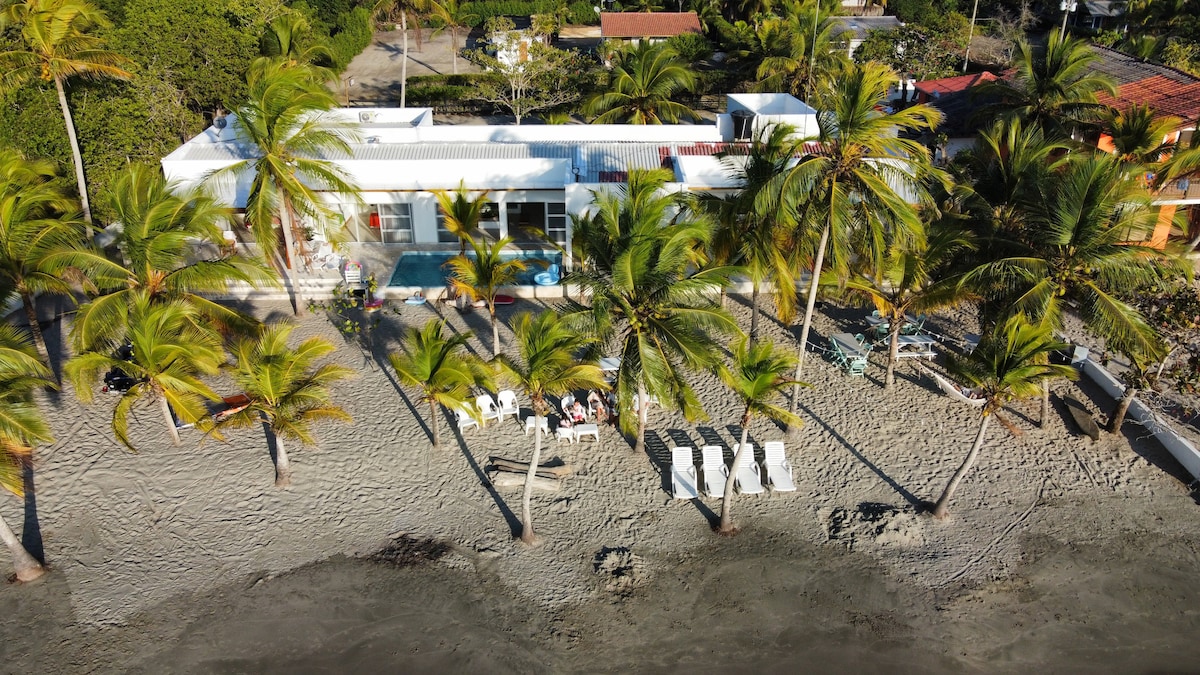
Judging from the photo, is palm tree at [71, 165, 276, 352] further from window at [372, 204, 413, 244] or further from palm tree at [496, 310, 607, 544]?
window at [372, 204, 413, 244]

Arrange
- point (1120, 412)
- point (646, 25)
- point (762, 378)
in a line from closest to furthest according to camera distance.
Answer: point (762, 378)
point (1120, 412)
point (646, 25)

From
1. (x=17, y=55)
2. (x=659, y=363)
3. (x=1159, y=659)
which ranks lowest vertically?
(x=1159, y=659)

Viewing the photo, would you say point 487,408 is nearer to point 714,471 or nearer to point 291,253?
point 714,471

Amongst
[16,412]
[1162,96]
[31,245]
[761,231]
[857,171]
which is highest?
[857,171]

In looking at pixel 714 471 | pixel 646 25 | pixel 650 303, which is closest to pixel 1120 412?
pixel 714 471

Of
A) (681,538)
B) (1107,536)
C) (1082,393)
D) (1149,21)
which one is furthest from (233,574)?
(1149,21)

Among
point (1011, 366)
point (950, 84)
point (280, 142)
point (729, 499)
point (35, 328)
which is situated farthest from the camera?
point (950, 84)

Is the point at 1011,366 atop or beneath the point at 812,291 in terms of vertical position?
beneath

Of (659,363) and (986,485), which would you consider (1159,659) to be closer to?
(986,485)
